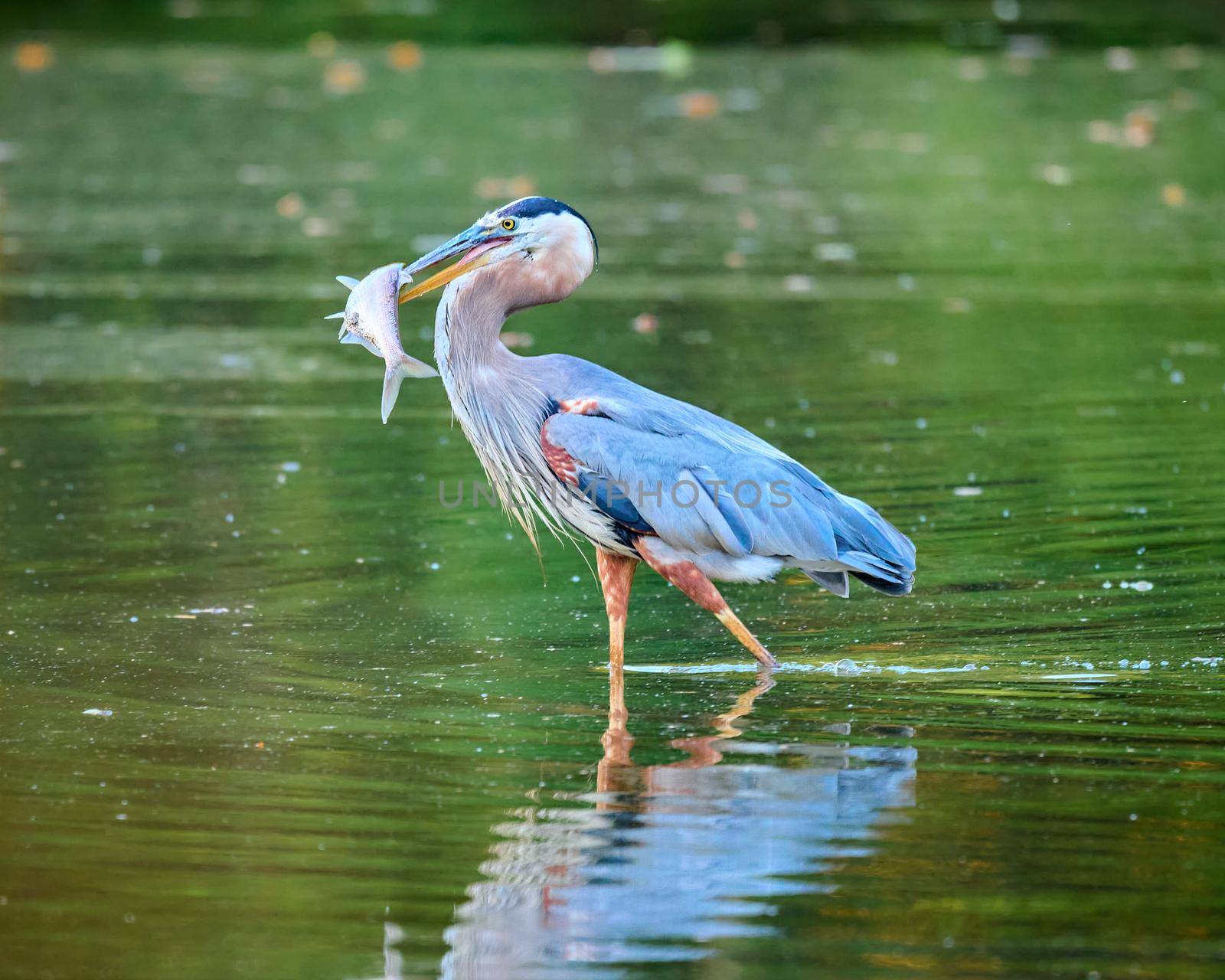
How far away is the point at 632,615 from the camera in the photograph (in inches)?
307

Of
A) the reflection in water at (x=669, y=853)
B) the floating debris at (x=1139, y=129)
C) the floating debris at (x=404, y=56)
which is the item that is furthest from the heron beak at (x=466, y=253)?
the floating debris at (x=404, y=56)

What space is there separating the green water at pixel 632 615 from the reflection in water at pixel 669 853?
0.02m

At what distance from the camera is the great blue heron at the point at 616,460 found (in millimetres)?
6703

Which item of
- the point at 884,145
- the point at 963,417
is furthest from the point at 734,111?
the point at 963,417

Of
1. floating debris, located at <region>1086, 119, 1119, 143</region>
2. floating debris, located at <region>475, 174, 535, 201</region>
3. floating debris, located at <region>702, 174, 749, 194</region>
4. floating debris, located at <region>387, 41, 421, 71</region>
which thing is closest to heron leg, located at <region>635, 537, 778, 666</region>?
floating debris, located at <region>475, 174, 535, 201</region>

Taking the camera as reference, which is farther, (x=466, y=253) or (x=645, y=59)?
(x=645, y=59)

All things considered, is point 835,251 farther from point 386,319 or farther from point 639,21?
point 639,21

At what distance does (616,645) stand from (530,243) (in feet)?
4.40

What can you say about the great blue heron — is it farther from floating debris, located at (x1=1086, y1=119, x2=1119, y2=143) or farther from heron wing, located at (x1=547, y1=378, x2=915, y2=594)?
floating debris, located at (x1=1086, y1=119, x2=1119, y2=143)

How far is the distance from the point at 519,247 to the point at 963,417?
412 cm

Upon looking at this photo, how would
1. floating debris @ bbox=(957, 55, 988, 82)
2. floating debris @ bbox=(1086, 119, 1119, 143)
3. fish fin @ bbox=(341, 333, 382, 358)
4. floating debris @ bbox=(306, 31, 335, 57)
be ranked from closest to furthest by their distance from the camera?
1. fish fin @ bbox=(341, 333, 382, 358)
2. floating debris @ bbox=(1086, 119, 1119, 143)
3. floating debris @ bbox=(957, 55, 988, 82)
4. floating debris @ bbox=(306, 31, 335, 57)

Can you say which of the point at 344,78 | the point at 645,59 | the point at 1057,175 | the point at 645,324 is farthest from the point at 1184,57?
the point at 645,324

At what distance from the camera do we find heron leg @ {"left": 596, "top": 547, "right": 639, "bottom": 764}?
6066mm

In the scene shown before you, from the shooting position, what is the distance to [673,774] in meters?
5.77
